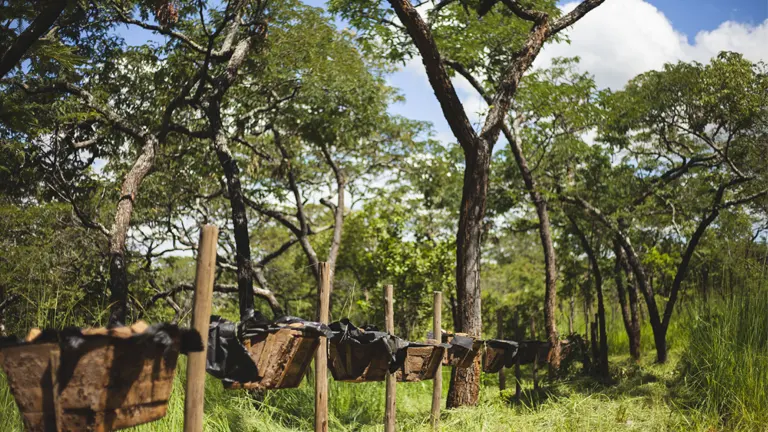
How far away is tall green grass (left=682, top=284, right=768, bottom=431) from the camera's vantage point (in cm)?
532

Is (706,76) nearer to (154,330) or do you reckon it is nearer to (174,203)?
(174,203)

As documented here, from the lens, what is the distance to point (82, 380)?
2.20 m

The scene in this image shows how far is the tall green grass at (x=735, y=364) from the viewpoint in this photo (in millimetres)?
5320

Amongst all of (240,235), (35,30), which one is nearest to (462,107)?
(240,235)

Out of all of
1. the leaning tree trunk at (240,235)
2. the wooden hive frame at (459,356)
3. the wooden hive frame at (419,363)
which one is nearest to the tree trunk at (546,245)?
the leaning tree trunk at (240,235)

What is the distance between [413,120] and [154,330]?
1367cm

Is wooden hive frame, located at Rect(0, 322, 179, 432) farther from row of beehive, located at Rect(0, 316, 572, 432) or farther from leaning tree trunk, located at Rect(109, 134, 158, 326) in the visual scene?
leaning tree trunk, located at Rect(109, 134, 158, 326)

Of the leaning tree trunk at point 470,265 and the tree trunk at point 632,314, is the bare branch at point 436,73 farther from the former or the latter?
the tree trunk at point 632,314

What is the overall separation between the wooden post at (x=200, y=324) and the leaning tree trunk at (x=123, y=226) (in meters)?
5.35

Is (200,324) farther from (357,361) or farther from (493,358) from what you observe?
(493,358)

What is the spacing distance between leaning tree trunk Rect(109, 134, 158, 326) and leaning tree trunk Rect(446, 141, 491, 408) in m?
3.77

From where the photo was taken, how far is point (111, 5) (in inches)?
338

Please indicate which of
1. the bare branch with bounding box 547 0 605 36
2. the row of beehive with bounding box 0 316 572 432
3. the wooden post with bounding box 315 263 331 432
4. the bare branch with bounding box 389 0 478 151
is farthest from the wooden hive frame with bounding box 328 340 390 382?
the bare branch with bounding box 547 0 605 36

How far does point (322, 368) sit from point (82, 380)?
183 centimetres
